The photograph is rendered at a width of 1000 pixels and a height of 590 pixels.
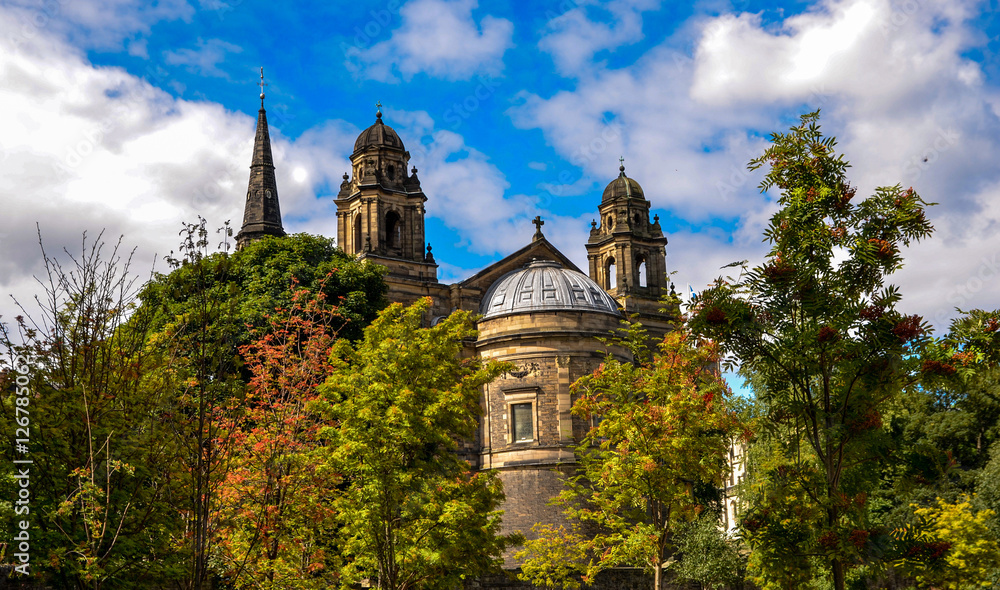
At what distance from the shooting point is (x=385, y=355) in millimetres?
23094

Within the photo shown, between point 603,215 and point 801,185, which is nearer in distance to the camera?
point 801,185

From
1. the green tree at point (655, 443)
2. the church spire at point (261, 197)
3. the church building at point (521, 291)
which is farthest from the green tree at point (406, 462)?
the church spire at point (261, 197)

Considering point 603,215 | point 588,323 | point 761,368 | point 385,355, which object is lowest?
point 761,368

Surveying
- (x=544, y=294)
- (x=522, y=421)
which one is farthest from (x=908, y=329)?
(x=544, y=294)

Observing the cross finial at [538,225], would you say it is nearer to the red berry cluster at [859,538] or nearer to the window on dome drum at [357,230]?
the window on dome drum at [357,230]

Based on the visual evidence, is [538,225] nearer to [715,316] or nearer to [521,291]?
[521,291]

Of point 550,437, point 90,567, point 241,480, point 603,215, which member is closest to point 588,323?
point 550,437

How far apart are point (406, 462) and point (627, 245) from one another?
105 ft

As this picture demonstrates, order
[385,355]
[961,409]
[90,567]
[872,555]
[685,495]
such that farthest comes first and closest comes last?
[961,409] → [685,495] → [385,355] → [872,555] → [90,567]

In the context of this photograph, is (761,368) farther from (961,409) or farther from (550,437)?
(961,409)

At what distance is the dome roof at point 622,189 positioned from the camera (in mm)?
54281

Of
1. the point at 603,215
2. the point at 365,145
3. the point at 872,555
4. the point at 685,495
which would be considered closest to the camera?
the point at 872,555

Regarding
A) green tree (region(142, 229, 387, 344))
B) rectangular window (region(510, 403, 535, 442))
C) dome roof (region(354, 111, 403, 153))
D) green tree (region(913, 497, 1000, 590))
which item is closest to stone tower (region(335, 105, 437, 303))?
dome roof (region(354, 111, 403, 153))

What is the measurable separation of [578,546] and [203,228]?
1787 cm
